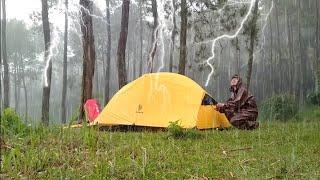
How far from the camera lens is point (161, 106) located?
31.9 feet

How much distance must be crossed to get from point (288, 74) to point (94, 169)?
3294 cm

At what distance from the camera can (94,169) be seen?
4477 mm

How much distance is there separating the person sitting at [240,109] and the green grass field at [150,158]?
2487 millimetres

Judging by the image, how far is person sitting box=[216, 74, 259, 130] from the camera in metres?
9.49

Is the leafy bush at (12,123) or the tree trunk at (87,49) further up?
the tree trunk at (87,49)

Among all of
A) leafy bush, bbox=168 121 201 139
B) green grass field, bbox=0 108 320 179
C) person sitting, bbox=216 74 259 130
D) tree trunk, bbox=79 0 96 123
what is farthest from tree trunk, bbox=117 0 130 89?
green grass field, bbox=0 108 320 179

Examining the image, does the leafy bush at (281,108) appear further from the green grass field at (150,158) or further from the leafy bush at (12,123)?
the leafy bush at (12,123)

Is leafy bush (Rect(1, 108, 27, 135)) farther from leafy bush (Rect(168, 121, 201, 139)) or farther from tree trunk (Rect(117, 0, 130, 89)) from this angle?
tree trunk (Rect(117, 0, 130, 89))

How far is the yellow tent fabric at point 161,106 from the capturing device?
31.4 ft

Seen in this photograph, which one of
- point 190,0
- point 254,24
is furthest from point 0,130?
point 254,24

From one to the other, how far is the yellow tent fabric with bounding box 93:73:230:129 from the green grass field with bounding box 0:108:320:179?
100 inches

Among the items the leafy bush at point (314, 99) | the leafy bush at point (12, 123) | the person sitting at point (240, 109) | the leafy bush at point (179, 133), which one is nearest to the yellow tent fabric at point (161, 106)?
the person sitting at point (240, 109)

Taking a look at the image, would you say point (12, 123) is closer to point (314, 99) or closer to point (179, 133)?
point (179, 133)

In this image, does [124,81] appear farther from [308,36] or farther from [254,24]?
[308,36]
